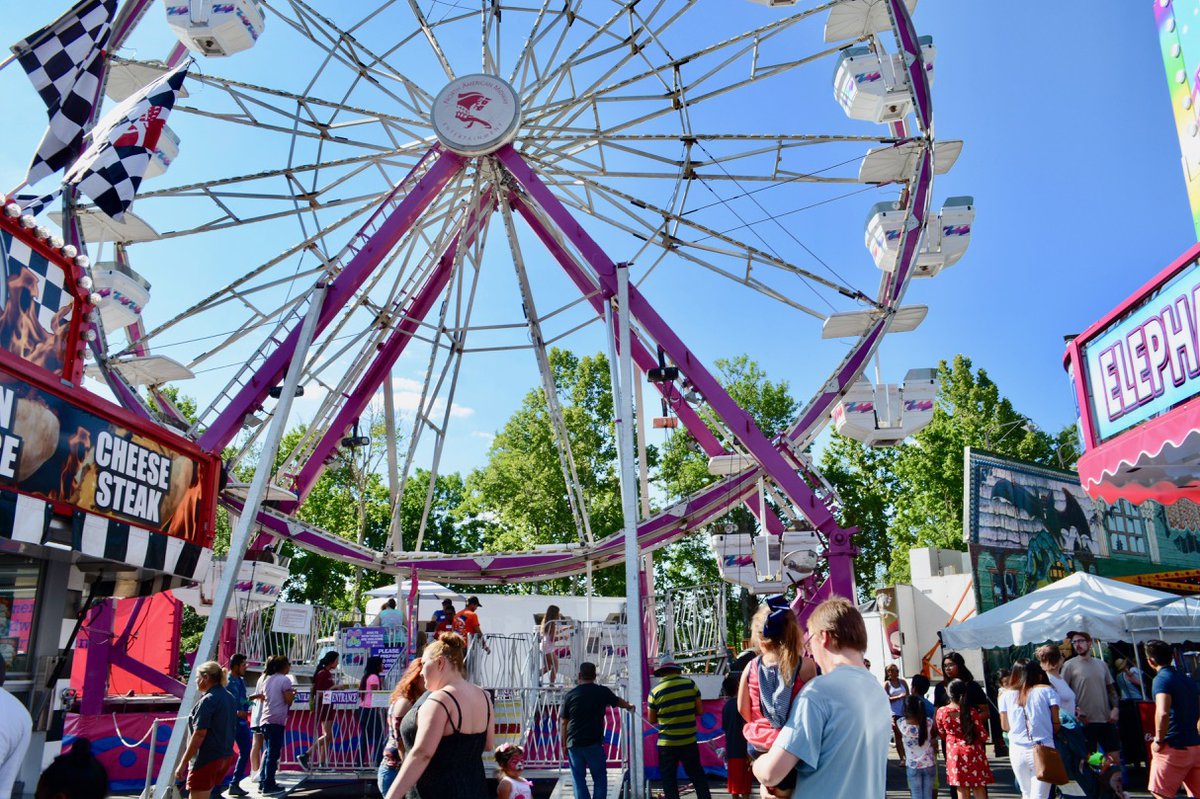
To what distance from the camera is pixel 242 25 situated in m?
13.2

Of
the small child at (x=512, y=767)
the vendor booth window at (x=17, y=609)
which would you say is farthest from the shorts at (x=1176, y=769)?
the vendor booth window at (x=17, y=609)

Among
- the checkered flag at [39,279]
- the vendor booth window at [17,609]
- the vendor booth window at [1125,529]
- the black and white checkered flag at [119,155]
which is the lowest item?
the vendor booth window at [17,609]

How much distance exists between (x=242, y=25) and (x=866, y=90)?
8856 millimetres

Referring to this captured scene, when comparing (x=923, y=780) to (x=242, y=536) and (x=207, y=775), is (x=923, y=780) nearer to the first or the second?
(x=207, y=775)

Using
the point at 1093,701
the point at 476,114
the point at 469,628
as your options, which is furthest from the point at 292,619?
the point at 1093,701

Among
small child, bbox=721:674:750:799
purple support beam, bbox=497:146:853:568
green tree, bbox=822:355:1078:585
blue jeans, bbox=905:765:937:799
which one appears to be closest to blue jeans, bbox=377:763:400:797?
small child, bbox=721:674:750:799

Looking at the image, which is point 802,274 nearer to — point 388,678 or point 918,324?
point 918,324

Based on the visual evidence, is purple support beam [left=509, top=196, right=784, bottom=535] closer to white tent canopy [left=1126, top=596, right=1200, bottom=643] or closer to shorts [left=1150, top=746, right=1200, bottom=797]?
white tent canopy [left=1126, top=596, right=1200, bottom=643]

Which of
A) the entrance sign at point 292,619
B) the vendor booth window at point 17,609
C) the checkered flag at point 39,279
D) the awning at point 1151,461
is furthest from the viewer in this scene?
the entrance sign at point 292,619

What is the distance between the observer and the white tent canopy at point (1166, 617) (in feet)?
47.4

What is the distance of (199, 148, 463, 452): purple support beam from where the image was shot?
1245 centimetres

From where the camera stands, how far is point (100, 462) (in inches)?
269

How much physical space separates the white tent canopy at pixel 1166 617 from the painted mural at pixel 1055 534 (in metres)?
6.36

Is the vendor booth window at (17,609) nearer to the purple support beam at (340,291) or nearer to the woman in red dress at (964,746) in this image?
the purple support beam at (340,291)
